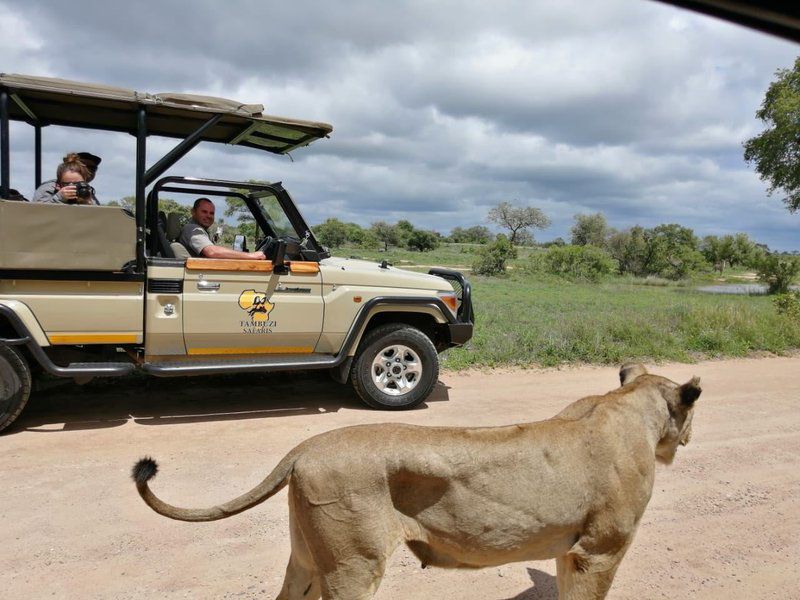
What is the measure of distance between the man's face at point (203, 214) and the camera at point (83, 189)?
3.43ft

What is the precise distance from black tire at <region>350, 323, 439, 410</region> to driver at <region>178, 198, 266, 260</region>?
1.50 m

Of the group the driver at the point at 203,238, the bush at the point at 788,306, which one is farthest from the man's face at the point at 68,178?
the bush at the point at 788,306

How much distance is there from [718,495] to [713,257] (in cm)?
6940

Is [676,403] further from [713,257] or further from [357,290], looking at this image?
[713,257]

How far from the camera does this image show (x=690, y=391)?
2.88 meters

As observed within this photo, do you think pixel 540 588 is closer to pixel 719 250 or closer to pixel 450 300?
pixel 450 300

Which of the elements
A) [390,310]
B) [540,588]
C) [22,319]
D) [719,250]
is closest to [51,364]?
[22,319]

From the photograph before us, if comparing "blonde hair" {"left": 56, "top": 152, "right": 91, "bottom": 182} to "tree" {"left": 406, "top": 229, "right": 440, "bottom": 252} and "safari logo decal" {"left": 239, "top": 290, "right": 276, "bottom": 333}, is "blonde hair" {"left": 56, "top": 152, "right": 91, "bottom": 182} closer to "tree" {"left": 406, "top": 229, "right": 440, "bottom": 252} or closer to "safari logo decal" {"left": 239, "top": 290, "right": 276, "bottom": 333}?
"safari logo decal" {"left": 239, "top": 290, "right": 276, "bottom": 333}

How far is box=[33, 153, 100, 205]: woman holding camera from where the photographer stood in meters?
5.64

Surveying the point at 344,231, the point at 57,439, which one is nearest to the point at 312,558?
the point at 57,439

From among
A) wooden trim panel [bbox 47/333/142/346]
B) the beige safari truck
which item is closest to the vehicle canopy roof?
the beige safari truck

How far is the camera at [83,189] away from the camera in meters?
5.68

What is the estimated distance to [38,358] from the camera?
5.42 m

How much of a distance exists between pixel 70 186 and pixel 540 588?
5124mm
